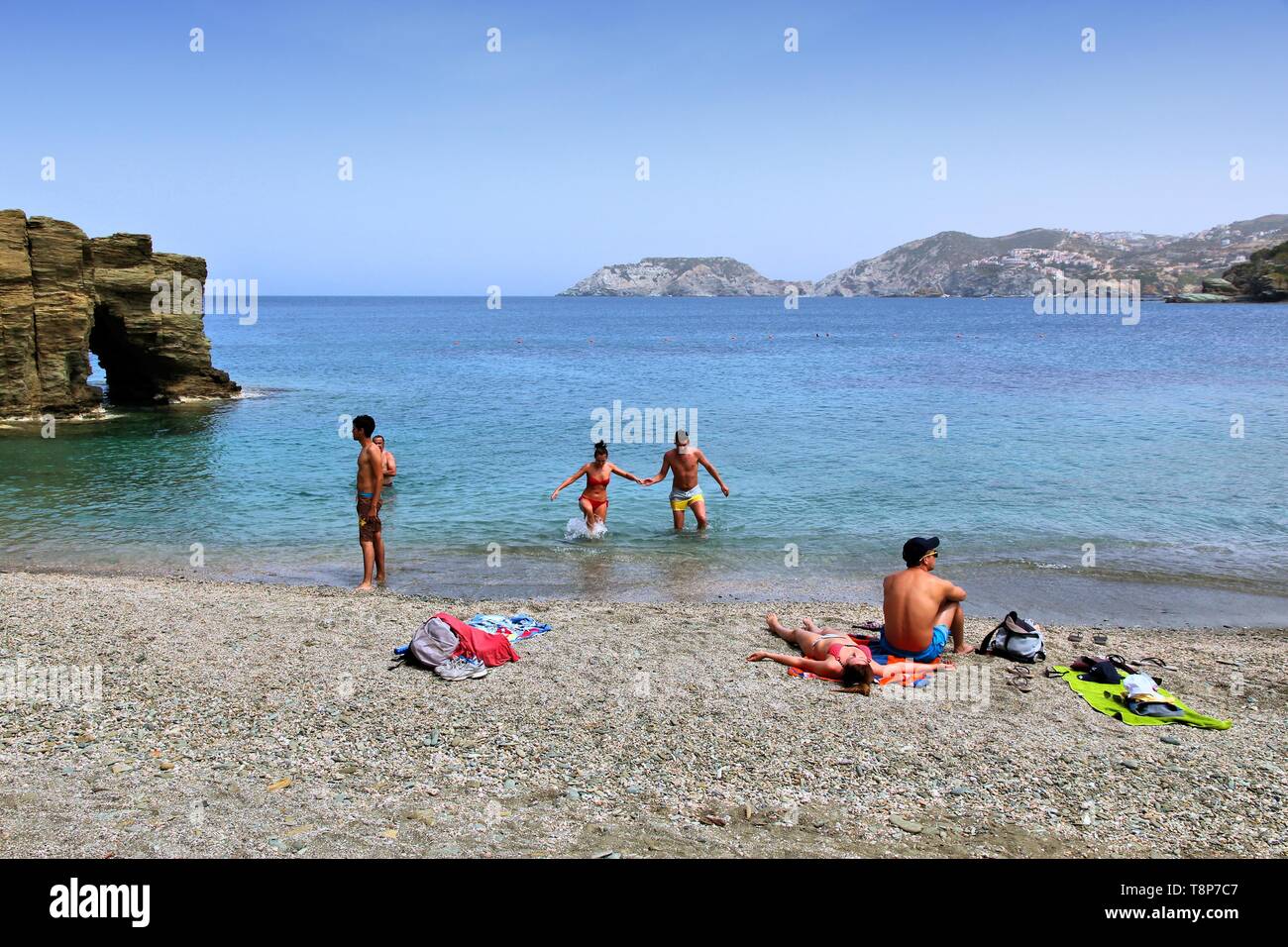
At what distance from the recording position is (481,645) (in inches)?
351

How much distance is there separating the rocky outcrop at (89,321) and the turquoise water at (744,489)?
139 cm

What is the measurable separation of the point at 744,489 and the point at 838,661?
37.4 feet

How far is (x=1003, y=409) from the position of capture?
3384 cm

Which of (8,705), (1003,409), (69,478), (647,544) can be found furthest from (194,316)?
(1003,409)

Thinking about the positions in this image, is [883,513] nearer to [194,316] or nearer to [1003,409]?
[1003,409]

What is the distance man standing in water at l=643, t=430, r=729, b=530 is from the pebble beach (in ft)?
19.3

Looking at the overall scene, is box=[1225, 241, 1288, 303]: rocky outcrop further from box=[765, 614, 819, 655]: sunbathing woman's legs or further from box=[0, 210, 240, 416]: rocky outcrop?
box=[765, 614, 819, 655]: sunbathing woman's legs

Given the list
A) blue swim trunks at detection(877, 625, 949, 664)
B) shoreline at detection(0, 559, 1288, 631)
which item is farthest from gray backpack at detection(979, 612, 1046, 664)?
shoreline at detection(0, 559, 1288, 631)

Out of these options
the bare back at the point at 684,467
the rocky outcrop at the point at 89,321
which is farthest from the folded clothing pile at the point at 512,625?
the rocky outcrop at the point at 89,321

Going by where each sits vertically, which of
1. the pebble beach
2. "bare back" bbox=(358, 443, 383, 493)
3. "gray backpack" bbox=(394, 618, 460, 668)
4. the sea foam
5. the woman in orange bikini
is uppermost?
"bare back" bbox=(358, 443, 383, 493)

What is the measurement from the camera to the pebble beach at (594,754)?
19.3 feet

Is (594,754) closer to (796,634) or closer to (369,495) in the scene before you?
(796,634)

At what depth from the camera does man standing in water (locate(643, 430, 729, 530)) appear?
15.7 meters

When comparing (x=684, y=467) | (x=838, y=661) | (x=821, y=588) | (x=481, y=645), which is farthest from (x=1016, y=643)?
(x=684, y=467)
